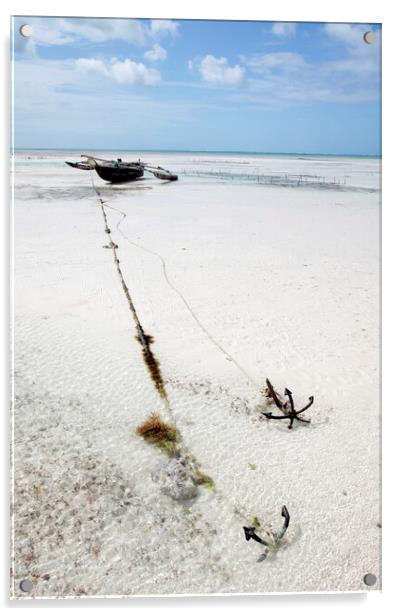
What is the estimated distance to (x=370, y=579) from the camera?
2.86 m

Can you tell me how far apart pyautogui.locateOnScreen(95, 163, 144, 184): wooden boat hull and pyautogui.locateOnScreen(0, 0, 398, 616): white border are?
293 cm

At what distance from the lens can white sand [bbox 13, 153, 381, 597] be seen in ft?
8.94

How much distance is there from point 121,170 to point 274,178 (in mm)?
2844

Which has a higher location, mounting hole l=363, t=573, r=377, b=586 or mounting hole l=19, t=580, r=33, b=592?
mounting hole l=19, t=580, r=33, b=592

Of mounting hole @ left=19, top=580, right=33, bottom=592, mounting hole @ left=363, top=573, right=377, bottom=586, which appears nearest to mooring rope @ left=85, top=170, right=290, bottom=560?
mounting hole @ left=363, top=573, right=377, bottom=586

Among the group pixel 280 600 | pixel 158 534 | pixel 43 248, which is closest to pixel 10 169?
pixel 43 248

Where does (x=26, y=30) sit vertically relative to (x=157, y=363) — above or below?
Result: above

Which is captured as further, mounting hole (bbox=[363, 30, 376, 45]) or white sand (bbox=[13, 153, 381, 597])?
mounting hole (bbox=[363, 30, 376, 45])

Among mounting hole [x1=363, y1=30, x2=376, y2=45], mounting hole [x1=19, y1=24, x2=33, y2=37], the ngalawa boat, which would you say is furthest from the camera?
the ngalawa boat

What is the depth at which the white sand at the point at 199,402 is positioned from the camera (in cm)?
272

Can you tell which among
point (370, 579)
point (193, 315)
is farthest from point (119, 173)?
point (370, 579)

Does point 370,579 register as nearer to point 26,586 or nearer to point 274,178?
point 26,586

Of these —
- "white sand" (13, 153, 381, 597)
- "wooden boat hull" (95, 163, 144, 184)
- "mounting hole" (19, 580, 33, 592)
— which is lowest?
"mounting hole" (19, 580, 33, 592)

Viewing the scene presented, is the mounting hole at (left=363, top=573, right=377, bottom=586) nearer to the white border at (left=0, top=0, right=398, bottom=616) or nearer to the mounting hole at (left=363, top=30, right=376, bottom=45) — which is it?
the white border at (left=0, top=0, right=398, bottom=616)
